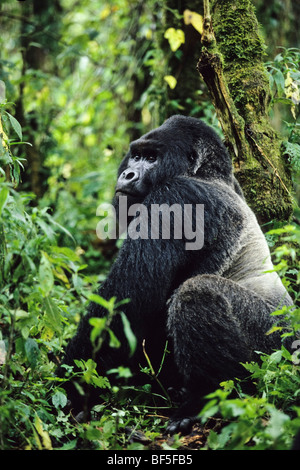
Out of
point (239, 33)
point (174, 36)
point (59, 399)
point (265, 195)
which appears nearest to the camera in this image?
point (59, 399)

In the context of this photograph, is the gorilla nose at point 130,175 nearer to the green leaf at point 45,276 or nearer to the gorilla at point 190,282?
the gorilla at point 190,282

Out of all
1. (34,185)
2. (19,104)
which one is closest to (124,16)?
(19,104)

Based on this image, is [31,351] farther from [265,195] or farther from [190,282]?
[265,195]

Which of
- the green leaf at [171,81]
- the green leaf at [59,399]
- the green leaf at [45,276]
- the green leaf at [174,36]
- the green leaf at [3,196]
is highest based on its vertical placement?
the green leaf at [174,36]

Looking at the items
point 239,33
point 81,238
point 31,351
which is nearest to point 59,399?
point 31,351

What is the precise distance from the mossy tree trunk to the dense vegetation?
0.14m

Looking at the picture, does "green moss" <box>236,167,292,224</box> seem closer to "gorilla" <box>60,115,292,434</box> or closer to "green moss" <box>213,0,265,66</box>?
"gorilla" <box>60,115,292,434</box>

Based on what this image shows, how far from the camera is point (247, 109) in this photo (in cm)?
427

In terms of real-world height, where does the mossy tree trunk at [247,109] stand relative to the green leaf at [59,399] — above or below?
above

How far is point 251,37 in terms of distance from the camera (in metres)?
4.45

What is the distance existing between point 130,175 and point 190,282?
1.14 m

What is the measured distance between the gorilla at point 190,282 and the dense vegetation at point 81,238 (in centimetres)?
15

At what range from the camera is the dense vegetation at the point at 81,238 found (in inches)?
90.6

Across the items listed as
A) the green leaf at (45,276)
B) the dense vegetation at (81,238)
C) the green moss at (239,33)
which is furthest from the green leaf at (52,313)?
the green moss at (239,33)
